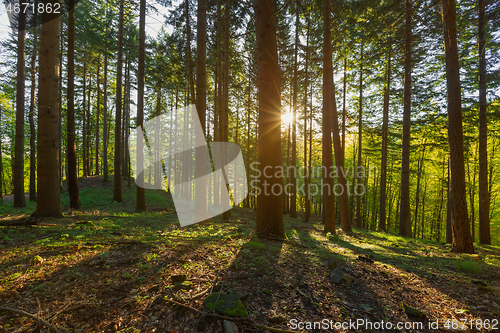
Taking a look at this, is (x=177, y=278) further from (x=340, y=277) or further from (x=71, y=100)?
(x=71, y=100)

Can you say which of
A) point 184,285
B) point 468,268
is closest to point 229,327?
point 184,285

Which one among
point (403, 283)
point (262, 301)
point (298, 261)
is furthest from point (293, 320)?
point (403, 283)

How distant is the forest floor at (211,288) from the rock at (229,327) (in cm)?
6

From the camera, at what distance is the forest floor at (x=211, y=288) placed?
2311 mm

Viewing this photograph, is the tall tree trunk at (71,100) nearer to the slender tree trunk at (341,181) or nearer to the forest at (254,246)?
the forest at (254,246)

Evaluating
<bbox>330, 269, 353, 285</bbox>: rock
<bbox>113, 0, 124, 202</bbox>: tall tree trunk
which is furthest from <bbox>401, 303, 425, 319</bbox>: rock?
<bbox>113, 0, 124, 202</bbox>: tall tree trunk

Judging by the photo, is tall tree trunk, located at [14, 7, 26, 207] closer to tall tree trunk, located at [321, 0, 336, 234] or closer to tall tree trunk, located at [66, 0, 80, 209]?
tall tree trunk, located at [66, 0, 80, 209]

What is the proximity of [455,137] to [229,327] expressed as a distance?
839cm

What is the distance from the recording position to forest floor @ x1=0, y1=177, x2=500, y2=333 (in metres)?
2.31

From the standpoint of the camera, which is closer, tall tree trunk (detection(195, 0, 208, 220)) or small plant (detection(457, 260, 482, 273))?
small plant (detection(457, 260, 482, 273))

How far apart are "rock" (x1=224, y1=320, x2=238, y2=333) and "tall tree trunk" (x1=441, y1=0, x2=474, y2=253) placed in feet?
25.4

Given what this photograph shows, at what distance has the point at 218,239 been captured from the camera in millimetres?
5496

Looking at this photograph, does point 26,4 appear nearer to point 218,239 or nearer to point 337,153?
point 218,239

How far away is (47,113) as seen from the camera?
249 inches
